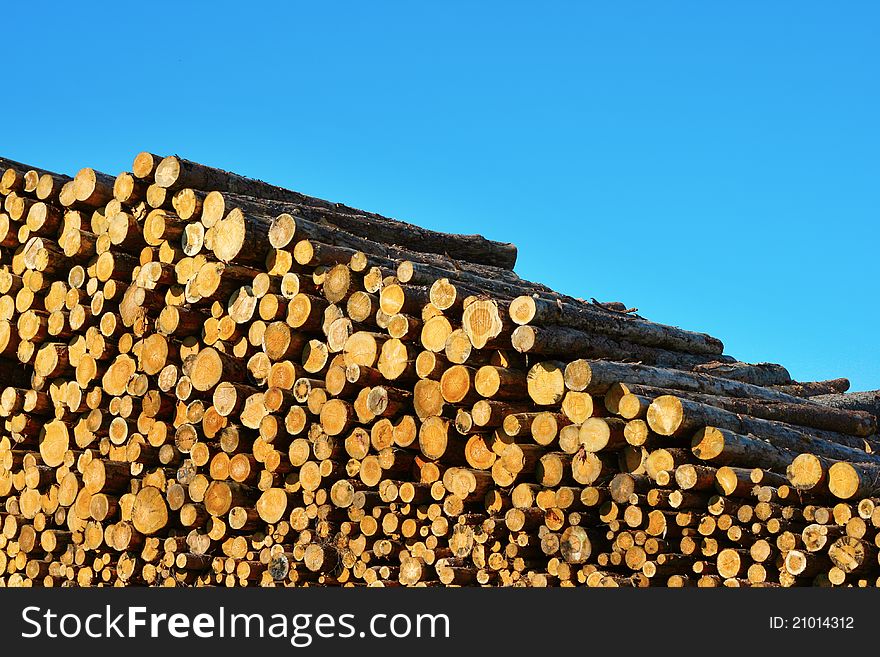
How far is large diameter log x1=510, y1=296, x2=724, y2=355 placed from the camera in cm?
686

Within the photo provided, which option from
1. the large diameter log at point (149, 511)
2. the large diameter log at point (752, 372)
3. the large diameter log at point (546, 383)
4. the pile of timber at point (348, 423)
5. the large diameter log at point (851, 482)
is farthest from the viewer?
the large diameter log at point (752, 372)

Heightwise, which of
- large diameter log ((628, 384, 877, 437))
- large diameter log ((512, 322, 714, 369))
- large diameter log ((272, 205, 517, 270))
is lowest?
large diameter log ((628, 384, 877, 437))

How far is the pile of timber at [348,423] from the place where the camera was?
21.1 ft

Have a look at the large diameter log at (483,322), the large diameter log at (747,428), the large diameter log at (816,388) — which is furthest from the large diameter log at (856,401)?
the large diameter log at (483,322)

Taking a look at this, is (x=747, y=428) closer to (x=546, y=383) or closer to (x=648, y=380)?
(x=648, y=380)

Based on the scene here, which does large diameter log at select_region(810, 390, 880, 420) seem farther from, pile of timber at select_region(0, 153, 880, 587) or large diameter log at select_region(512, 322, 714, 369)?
large diameter log at select_region(512, 322, 714, 369)

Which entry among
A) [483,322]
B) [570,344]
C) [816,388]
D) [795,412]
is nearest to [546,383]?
[570,344]

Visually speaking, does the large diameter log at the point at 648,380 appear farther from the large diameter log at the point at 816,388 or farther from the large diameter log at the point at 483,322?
the large diameter log at the point at 816,388

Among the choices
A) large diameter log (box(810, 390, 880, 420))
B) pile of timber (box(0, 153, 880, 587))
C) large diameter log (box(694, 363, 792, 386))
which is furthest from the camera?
large diameter log (box(810, 390, 880, 420))

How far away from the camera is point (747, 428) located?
690cm

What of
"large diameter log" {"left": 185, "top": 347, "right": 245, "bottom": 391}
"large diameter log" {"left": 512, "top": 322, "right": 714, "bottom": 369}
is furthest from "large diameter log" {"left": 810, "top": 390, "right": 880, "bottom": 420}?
"large diameter log" {"left": 185, "top": 347, "right": 245, "bottom": 391}

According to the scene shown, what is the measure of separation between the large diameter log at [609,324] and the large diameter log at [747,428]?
961mm

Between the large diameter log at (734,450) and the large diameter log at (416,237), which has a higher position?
the large diameter log at (416,237)

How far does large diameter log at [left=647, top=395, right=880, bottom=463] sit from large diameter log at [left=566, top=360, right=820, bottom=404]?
1.14ft
